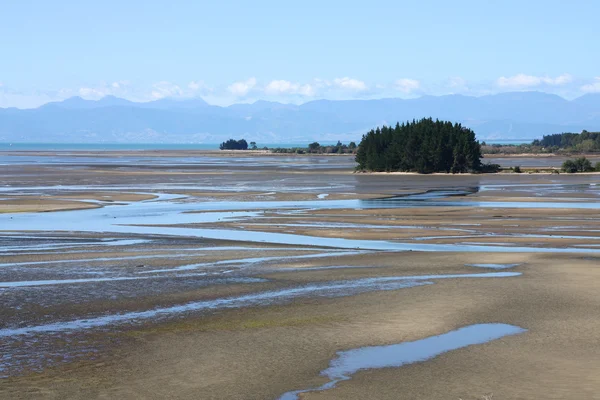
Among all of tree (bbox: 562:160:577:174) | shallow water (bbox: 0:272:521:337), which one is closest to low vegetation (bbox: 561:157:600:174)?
tree (bbox: 562:160:577:174)

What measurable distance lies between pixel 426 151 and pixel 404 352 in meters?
73.2

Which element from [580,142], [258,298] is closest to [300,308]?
[258,298]

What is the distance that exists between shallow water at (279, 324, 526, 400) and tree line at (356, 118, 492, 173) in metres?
70.7

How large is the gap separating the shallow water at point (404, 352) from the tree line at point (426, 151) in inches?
2783

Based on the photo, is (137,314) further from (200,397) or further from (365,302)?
(200,397)

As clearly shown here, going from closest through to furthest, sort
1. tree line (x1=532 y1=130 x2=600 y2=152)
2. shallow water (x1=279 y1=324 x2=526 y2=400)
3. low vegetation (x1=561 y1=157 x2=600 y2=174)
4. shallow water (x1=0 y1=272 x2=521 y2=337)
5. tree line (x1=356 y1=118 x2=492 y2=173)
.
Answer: shallow water (x1=279 y1=324 x2=526 y2=400) → shallow water (x1=0 y1=272 x2=521 y2=337) → low vegetation (x1=561 y1=157 x2=600 y2=174) → tree line (x1=356 y1=118 x2=492 y2=173) → tree line (x1=532 y1=130 x2=600 y2=152)

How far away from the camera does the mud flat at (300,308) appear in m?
11.8

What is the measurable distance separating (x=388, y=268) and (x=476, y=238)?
25.0ft

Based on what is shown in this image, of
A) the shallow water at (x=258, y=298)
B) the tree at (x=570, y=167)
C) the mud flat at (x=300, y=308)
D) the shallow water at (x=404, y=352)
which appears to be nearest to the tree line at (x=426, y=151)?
the tree at (x=570, y=167)

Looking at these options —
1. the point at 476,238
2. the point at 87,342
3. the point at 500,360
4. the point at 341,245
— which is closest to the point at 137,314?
the point at 87,342

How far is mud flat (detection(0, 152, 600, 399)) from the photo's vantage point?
11.8 m

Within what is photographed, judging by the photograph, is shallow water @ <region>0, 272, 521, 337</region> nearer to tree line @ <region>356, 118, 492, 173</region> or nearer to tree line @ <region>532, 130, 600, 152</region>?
tree line @ <region>356, 118, 492, 173</region>

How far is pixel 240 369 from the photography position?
12.4 m

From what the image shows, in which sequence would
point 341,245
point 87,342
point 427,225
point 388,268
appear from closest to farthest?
point 87,342 < point 388,268 < point 341,245 < point 427,225
